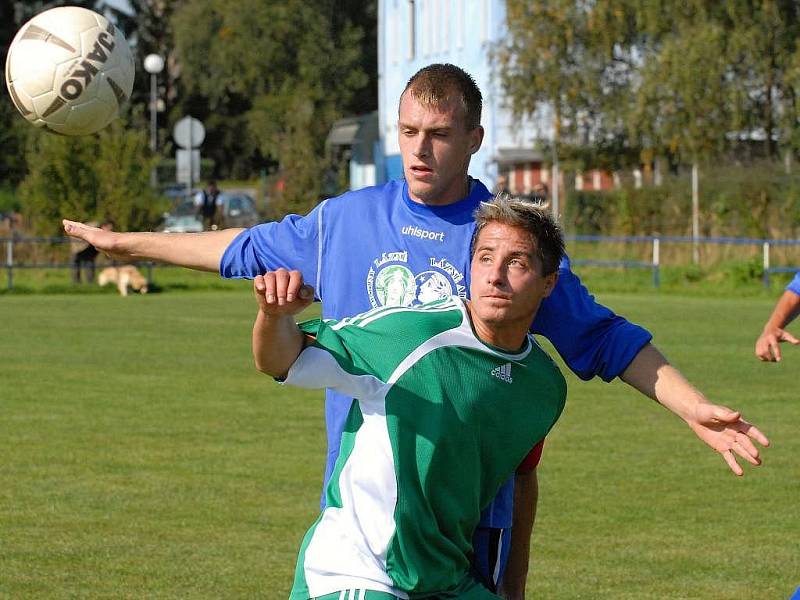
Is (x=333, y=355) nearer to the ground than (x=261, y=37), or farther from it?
nearer to the ground

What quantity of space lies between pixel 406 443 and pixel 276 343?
452mm

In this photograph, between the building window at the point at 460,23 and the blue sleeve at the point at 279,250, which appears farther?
the building window at the point at 460,23

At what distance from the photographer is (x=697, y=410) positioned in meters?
4.30

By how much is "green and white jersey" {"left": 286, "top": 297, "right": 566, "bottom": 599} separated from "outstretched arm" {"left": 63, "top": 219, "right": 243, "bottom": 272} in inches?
40.2

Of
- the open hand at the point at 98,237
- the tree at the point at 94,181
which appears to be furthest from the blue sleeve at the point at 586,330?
the tree at the point at 94,181

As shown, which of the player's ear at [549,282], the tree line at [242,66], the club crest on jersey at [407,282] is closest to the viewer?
the player's ear at [549,282]

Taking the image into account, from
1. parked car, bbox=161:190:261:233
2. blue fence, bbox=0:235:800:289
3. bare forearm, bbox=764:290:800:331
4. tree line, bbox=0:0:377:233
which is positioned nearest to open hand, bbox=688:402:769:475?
bare forearm, bbox=764:290:800:331

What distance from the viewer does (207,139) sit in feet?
292

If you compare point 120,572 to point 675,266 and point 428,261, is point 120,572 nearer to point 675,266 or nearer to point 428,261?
point 428,261

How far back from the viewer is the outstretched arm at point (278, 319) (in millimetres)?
3775

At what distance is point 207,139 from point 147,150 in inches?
2150

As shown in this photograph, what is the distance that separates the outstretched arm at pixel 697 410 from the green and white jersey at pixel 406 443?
19.8 inches

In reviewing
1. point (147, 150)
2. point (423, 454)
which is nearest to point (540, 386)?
point (423, 454)

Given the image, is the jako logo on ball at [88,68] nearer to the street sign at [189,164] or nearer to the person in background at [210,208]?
the person in background at [210,208]
